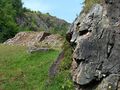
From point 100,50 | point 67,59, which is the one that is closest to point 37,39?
point 67,59

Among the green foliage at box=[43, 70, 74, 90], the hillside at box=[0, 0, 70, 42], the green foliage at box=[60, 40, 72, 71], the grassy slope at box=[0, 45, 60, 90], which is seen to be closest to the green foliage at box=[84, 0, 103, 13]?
the green foliage at box=[60, 40, 72, 71]

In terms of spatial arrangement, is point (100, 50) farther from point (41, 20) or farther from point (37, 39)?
point (41, 20)

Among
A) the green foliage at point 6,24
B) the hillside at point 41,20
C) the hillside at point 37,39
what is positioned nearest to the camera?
the hillside at point 37,39

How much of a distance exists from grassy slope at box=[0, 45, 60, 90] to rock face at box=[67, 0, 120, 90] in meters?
6.10

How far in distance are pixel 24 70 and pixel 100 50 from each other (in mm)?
12100

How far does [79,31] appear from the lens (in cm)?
1906

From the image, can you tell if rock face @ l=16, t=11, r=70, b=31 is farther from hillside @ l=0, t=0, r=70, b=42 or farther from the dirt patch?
the dirt patch

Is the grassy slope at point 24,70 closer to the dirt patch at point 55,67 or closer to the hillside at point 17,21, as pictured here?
the dirt patch at point 55,67

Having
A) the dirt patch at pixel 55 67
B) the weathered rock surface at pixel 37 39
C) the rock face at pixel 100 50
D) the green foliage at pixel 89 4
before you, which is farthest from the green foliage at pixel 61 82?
the weathered rock surface at pixel 37 39

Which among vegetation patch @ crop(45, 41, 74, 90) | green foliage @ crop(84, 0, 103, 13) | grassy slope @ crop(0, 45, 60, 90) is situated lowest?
grassy slope @ crop(0, 45, 60, 90)

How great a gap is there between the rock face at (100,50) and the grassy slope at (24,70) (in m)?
6.10

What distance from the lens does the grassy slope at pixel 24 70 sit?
25841mm

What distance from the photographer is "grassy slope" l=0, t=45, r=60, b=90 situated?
2584 cm

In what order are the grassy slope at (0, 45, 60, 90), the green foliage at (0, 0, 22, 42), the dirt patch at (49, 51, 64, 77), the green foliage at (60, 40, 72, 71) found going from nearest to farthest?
the green foliage at (60, 40, 72, 71)
the dirt patch at (49, 51, 64, 77)
the grassy slope at (0, 45, 60, 90)
the green foliage at (0, 0, 22, 42)
